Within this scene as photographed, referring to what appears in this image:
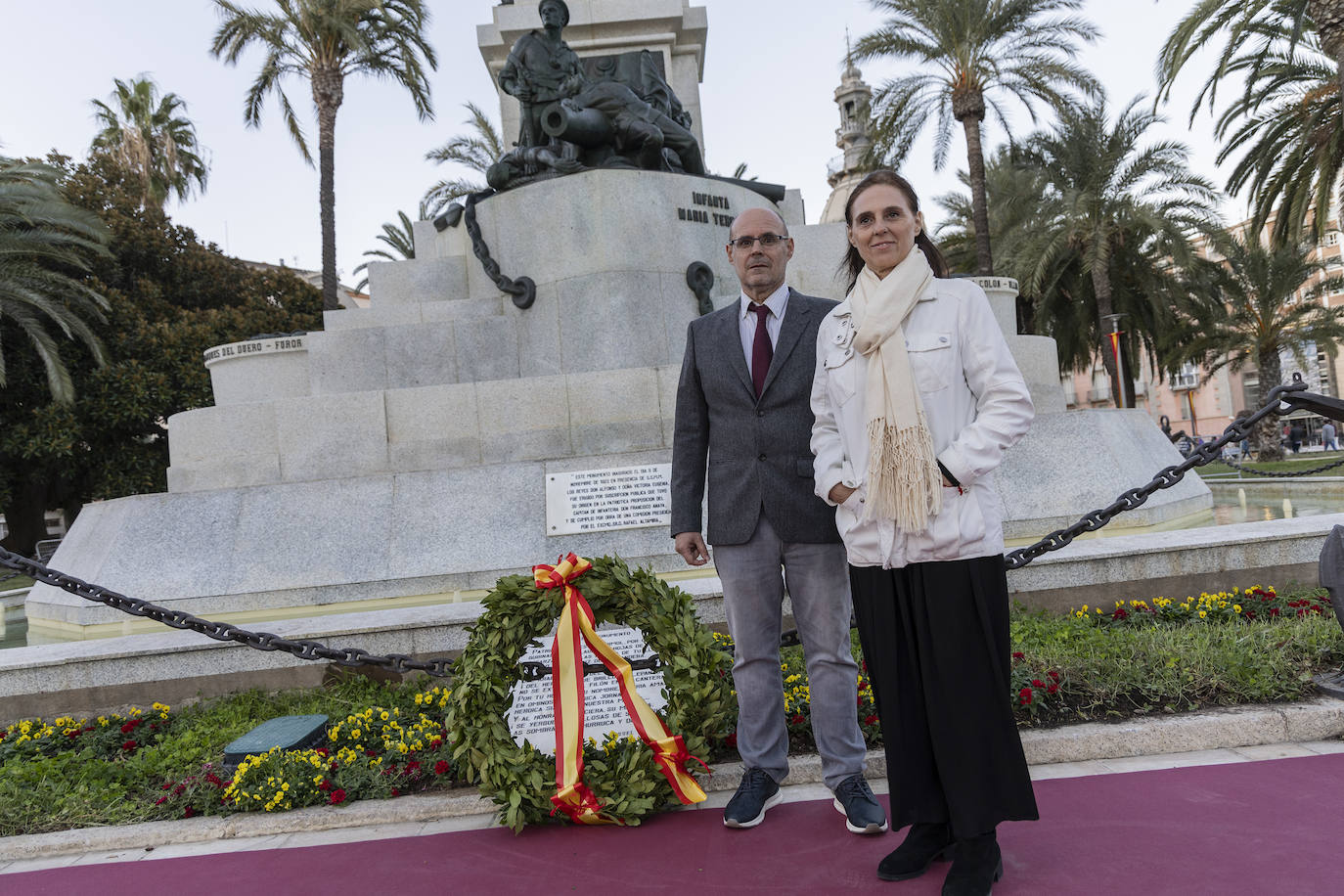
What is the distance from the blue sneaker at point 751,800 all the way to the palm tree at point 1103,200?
73.9ft

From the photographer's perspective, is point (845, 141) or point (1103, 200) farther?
point (845, 141)

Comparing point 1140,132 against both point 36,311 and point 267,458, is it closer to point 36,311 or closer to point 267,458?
point 267,458

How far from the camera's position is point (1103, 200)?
23.9m

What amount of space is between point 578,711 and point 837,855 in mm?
1052

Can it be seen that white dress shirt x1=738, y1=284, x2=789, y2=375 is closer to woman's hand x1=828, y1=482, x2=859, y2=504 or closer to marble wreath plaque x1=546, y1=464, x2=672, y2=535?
woman's hand x1=828, y1=482, x2=859, y2=504

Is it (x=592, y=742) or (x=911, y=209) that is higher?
(x=911, y=209)

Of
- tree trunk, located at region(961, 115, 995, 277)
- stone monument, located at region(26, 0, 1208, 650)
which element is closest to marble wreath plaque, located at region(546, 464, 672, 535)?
stone monument, located at region(26, 0, 1208, 650)

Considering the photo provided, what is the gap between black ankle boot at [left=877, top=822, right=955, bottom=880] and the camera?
2.81m

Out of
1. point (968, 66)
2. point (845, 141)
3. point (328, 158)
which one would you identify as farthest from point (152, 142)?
point (845, 141)

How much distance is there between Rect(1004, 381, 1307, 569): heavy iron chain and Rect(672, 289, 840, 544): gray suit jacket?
1.19m

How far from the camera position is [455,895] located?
9.70 feet

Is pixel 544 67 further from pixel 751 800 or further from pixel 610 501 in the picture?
pixel 751 800

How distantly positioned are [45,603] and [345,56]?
21.0 metres

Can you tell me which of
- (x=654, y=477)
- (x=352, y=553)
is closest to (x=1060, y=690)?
(x=654, y=477)
